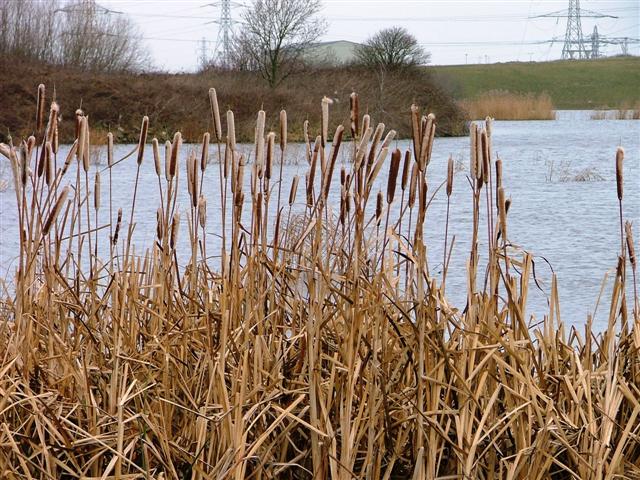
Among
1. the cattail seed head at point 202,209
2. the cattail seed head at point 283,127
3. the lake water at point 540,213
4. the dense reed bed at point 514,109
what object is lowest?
the lake water at point 540,213

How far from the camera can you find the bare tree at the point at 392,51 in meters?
25.5

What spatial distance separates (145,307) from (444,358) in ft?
2.33

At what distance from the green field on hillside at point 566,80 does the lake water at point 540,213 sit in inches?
835

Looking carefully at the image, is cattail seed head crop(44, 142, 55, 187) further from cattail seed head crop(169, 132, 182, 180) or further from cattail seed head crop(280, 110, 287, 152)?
cattail seed head crop(280, 110, 287, 152)

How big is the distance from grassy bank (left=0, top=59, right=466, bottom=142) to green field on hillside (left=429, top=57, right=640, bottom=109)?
37.5 feet

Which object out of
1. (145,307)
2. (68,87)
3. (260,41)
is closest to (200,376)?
(145,307)

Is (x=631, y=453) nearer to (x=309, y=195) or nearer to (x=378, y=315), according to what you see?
(x=378, y=315)

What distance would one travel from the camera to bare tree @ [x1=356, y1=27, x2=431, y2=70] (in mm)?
25547

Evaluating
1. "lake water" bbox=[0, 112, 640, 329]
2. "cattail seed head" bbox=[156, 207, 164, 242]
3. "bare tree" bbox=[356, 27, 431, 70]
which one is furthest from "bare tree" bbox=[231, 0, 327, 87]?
"cattail seed head" bbox=[156, 207, 164, 242]

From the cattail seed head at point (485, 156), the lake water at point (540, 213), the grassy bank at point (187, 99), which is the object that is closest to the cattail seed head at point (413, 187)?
the cattail seed head at point (485, 156)

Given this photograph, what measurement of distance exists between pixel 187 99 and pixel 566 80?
21.4 m

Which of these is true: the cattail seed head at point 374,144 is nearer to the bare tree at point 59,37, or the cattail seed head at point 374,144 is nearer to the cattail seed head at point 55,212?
the cattail seed head at point 55,212

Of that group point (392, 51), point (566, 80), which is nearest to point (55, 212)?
point (392, 51)

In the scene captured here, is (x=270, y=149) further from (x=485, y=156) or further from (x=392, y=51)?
(x=392, y=51)
